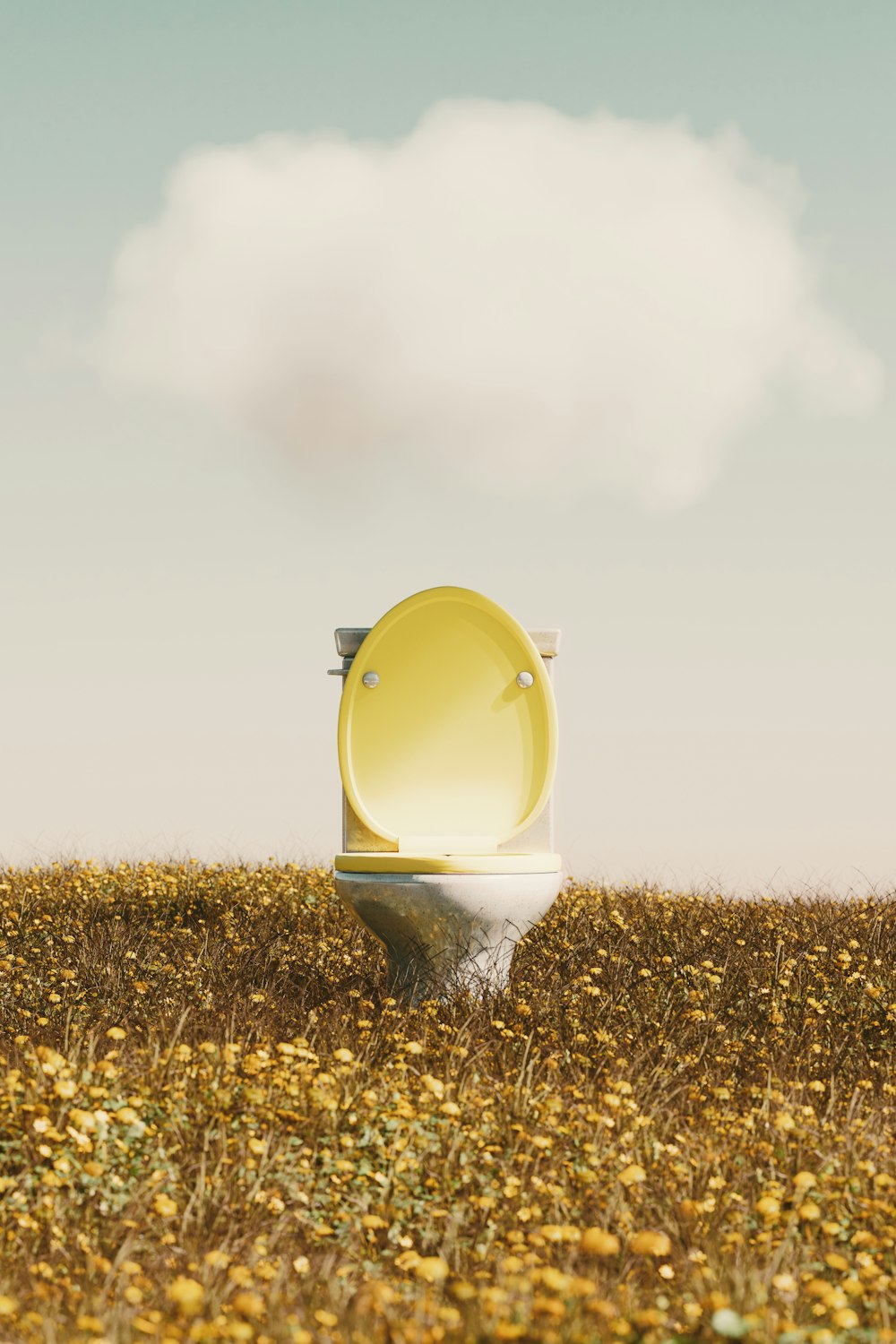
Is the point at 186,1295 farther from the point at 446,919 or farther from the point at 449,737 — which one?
the point at 449,737

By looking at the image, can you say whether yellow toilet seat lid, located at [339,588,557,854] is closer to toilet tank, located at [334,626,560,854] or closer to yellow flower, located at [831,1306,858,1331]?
toilet tank, located at [334,626,560,854]

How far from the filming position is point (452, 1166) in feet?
10.9

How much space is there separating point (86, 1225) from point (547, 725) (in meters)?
2.92

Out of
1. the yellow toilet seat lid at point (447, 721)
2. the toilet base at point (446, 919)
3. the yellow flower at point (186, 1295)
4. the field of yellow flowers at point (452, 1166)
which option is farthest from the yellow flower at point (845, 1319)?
the yellow toilet seat lid at point (447, 721)

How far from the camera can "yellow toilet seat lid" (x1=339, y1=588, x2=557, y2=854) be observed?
210 inches

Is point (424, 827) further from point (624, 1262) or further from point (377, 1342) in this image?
point (377, 1342)

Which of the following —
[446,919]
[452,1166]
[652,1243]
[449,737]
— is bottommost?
[452,1166]

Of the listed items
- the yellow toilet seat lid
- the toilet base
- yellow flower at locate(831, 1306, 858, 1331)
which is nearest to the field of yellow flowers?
yellow flower at locate(831, 1306, 858, 1331)

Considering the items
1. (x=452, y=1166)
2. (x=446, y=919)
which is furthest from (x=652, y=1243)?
(x=446, y=919)

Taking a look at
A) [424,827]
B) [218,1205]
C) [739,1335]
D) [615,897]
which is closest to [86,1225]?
[218,1205]

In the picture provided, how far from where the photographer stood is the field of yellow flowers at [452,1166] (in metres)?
2.55

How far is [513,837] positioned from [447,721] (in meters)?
0.58

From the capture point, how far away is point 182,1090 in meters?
3.53

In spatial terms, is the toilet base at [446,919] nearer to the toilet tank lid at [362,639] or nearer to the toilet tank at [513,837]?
the toilet tank at [513,837]
